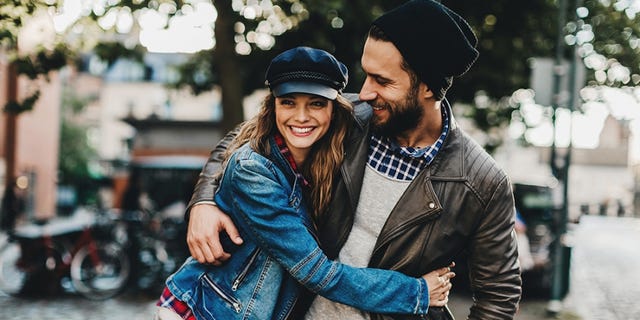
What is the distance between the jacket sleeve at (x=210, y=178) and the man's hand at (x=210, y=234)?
0.35 ft

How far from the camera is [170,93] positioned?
15969 millimetres

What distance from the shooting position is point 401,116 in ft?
7.56

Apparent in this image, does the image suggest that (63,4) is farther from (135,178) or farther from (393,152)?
(135,178)

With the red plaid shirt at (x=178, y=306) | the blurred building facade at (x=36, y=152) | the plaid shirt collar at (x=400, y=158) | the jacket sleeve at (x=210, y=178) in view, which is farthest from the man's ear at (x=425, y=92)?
the blurred building facade at (x=36, y=152)

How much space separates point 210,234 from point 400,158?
71 cm

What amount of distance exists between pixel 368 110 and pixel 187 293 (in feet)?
3.15

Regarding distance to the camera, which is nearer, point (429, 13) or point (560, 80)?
point (429, 13)

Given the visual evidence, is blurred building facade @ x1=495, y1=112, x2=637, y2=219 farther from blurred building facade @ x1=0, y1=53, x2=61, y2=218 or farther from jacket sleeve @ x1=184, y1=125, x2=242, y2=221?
Result: jacket sleeve @ x1=184, y1=125, x2=242, y2=221

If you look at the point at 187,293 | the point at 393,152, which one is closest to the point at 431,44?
the point at 393,152

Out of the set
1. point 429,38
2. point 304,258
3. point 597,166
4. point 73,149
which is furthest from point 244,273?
point 597,166

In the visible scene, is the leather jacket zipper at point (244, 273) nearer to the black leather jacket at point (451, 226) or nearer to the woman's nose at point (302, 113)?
the black leather jacket at point (451, 226)

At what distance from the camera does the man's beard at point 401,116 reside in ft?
7.54

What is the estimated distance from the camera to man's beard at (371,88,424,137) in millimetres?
2297

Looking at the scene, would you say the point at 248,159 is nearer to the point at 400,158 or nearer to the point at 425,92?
the point at 400,158
